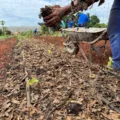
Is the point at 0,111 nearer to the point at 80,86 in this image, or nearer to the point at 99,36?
the point at 80,86

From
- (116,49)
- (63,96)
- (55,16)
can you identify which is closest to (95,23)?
(116,49)

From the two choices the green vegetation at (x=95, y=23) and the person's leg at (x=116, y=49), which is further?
the green vegetation at (x=95, y=23)

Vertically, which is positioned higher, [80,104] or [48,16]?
[48,16]

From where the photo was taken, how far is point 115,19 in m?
4.34

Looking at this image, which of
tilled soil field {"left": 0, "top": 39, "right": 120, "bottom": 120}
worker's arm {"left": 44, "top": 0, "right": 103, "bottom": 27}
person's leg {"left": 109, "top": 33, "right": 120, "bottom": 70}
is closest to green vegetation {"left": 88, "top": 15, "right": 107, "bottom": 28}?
person's leg {"left": 109, "top": 33, "right": 120, "bottom": 70}

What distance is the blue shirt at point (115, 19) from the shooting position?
4262mm

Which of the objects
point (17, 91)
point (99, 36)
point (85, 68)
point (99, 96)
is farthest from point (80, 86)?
point (99, 36)

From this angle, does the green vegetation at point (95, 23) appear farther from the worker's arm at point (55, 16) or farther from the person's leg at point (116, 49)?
the worker's arm at point (55, 16)

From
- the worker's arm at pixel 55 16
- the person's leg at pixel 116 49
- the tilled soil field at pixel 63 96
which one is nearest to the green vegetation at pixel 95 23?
the person's leg at pixel 116 49

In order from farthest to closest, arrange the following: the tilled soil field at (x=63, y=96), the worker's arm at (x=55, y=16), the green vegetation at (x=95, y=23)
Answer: the green vegetation at (x=95, y=23) → the worker's arm at (x=55, y=16) → the tilled soil field at (x=63, y=96)

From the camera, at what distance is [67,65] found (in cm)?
463

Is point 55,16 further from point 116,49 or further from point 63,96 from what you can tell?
point 116,49

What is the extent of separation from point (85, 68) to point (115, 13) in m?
0.92

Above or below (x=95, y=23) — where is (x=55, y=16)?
above
